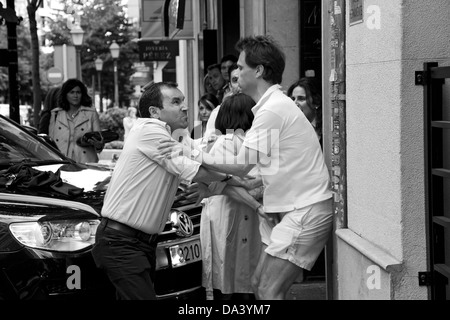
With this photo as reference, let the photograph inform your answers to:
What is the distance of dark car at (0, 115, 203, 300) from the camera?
17.5ft

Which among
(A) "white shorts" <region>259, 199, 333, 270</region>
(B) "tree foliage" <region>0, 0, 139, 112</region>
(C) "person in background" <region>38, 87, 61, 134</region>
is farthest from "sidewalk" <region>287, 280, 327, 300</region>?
(B) "tree foliage" <region>0, 0, 139, 112</region>

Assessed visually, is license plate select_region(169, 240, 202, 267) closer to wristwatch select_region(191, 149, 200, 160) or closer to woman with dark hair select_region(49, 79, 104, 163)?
wristwatch select_region(191, 149, 200, 160)

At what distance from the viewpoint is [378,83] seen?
5.12m

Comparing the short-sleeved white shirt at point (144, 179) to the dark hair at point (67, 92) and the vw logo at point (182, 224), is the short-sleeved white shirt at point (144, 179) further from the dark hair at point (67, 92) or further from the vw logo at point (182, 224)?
the dark hair at point (67, 92)

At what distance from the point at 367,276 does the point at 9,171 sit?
2.70 meters

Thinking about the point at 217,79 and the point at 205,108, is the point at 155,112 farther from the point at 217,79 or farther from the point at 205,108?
the point at 217,79

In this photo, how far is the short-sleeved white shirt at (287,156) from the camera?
511 centimetres

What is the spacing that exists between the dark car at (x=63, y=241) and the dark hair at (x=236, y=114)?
763mm

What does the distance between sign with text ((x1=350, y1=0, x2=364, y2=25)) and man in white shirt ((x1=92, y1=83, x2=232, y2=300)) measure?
4.49ft

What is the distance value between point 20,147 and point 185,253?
76.8 inches

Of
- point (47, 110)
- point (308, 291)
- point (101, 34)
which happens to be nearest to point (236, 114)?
point (308, 291)

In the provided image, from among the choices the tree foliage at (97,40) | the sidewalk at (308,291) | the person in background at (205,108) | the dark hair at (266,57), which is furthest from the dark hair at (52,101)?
the tree foliage at (97,40)
